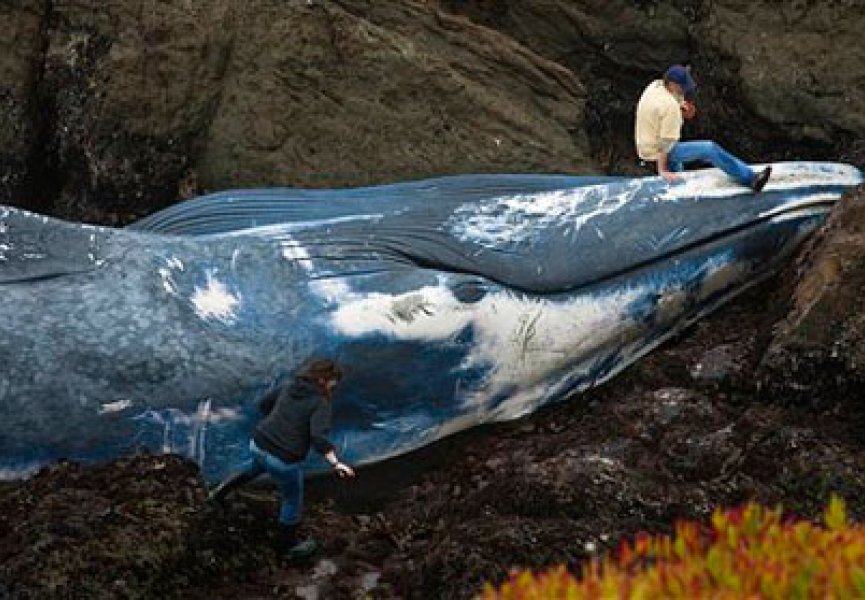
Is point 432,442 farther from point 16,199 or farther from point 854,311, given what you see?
point 16,199

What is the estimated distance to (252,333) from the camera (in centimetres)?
912

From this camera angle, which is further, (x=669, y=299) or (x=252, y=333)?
(x=669, y=299)

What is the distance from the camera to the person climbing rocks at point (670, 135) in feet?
34.2

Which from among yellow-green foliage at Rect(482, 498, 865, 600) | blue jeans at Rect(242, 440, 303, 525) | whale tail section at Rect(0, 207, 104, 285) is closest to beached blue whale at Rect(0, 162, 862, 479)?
whale tail section at Rect(0, 207, 104, 285)

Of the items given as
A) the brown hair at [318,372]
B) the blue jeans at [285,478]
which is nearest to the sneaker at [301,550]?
the blue jeans at [285,478]

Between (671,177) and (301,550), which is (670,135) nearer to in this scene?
(671,177)

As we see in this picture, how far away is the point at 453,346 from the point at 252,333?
1.18 meters

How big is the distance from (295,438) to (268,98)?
4.25 m

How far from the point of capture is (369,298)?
9266 mm

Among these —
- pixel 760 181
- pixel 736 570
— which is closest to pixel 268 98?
pixel 760 181

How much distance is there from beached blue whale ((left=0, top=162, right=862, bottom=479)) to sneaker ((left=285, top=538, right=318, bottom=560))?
105 centimetres

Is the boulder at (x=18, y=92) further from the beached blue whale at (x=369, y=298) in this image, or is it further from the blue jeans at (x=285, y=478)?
the blue jeans at (x=285, y=478)

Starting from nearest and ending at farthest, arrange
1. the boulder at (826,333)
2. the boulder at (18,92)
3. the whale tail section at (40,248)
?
the boulder at (826,333), the whale tail section at (40,248), the boulder at (18,92)

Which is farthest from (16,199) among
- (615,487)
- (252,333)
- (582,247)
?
(615,487)
